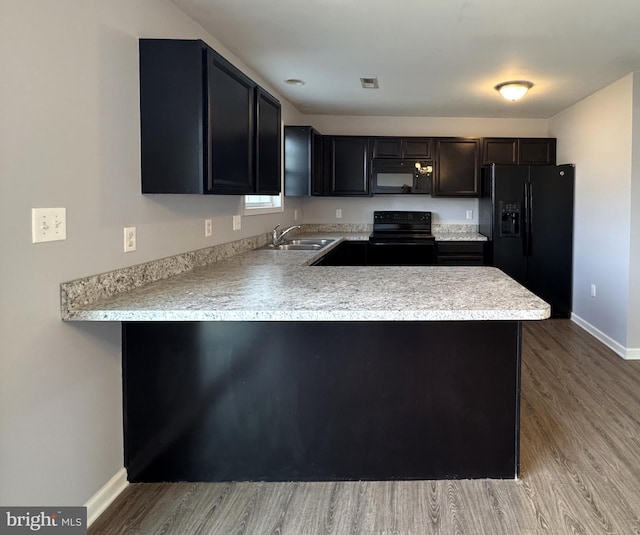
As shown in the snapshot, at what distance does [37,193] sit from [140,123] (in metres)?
0.76

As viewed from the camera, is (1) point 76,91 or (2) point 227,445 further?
(2) point 227,445

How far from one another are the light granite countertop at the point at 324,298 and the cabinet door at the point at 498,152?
3.45m

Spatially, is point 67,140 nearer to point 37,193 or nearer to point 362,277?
point 37,193

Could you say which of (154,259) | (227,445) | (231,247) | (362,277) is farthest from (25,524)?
(231,247)

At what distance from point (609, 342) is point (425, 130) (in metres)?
3.06

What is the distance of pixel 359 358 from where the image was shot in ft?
7.13

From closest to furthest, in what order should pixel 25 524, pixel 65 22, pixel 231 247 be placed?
pixel 25 524 → pixel 65 22 → pixel 231 247

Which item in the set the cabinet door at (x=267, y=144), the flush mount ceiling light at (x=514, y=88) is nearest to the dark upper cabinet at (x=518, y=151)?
the flush mount ceiling light at (x=514, y=88)

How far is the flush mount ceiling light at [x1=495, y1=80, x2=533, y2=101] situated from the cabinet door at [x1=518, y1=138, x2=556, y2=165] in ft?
5.03

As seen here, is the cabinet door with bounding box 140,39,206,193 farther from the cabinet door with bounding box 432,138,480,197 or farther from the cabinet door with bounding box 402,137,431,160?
the cabinet door with bounding box 432,138,480,197

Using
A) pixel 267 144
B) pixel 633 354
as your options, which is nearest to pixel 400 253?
pixel 633 354

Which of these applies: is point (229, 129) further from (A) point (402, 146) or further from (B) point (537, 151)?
(B) point (537, 151)

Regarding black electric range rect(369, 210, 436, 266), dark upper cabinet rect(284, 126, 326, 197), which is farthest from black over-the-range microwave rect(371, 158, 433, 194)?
dark upper cabinet rect(284, 126, 326, 197)

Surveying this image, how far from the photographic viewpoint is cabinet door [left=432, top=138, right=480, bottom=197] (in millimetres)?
5793
